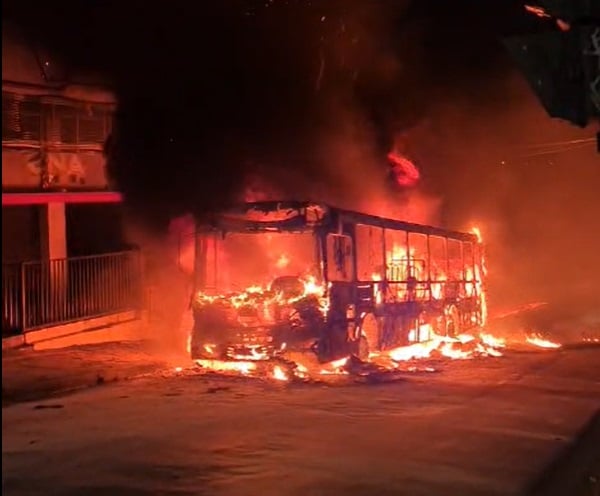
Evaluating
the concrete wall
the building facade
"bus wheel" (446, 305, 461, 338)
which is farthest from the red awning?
"bus wheel" (446, 305, 461, 338)

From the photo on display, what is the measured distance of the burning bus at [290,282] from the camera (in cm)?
1415

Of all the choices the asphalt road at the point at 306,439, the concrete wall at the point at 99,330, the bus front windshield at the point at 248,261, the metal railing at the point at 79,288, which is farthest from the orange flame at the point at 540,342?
the metal railing at the point at 79,288

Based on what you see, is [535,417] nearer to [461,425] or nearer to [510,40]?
[461,425]

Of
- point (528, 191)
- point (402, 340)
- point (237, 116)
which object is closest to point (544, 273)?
point (528, 191)

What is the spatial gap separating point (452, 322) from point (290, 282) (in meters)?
7.45

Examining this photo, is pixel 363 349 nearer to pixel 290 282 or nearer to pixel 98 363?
pixel 290 282

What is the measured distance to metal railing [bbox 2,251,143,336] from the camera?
600 inches

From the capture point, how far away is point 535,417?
10.1 metres

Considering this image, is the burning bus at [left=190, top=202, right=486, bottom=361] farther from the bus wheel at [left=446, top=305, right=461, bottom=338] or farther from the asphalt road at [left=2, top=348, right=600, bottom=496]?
the bus wheel at [left=446, top=305, right=461, bottom=338]

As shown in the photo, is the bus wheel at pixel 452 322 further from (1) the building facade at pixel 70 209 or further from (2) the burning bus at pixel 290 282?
(1) the building facade at pixel 70 209

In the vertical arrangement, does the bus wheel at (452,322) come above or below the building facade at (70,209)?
below

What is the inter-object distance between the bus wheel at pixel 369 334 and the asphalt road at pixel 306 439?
8.66 ft

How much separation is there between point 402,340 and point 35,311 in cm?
662

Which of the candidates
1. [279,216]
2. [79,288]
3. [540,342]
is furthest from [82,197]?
[540,342]
